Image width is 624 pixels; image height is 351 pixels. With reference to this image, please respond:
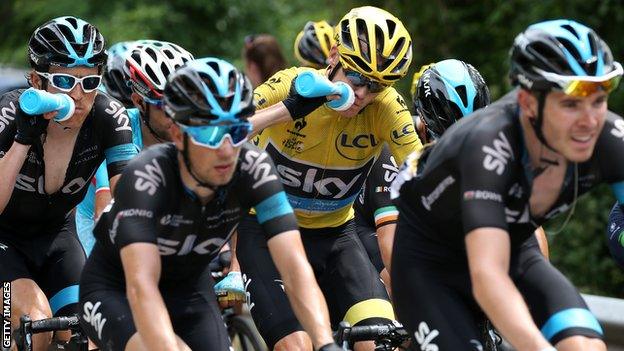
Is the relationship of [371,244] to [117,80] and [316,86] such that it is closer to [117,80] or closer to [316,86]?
[316,86]

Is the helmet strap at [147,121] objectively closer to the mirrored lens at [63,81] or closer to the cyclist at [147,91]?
the cyclist at [147,91]

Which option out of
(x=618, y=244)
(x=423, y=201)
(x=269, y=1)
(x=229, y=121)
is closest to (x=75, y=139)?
(x=229, y=121)

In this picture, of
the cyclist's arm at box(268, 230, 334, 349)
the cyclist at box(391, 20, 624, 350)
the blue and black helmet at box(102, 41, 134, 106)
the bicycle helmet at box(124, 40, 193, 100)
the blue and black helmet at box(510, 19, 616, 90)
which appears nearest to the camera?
the cyclist at box(391, 20, 624, 350)

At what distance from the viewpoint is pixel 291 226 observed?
6.09 m

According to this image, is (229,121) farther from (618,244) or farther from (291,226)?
(618,244)

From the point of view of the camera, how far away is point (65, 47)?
784cm

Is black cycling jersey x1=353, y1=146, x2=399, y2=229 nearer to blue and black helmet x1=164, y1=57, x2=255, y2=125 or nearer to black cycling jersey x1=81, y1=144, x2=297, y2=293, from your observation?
black cycling jersey x1=81, y1=144, x2=297, y2=293

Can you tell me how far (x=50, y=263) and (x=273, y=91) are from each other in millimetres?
1752

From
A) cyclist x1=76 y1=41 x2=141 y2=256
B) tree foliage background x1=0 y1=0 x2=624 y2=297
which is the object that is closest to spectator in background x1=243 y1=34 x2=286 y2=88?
cyclist x1=76 y1=41 x2=141 y2=256

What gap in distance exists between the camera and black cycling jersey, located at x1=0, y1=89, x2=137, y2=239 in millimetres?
7738

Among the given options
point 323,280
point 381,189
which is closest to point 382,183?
point 381,189

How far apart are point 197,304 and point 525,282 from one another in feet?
5.19

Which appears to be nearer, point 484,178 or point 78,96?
point 484,178

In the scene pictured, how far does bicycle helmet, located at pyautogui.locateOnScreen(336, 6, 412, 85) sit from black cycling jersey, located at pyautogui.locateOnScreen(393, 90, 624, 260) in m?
1.53
